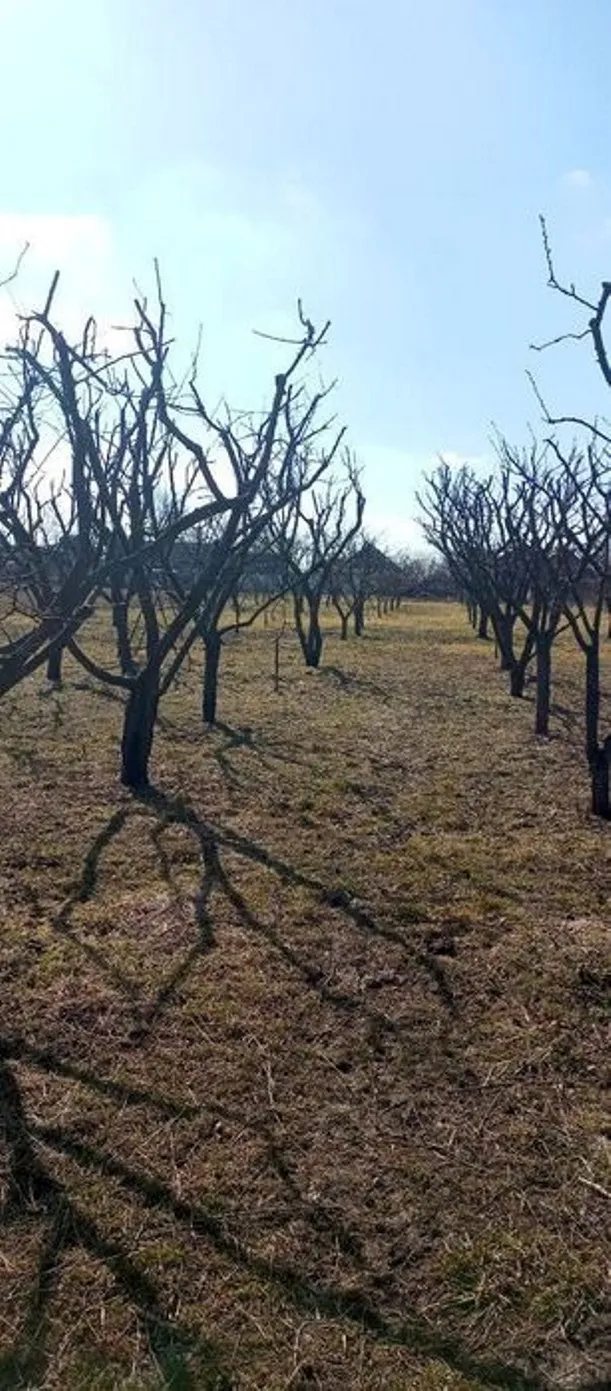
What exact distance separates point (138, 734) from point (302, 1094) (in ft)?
13.4

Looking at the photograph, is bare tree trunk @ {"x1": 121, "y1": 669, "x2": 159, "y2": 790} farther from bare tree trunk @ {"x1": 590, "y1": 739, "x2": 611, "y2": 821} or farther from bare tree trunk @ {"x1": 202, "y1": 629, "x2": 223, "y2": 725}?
bare tree trunk @ {"x1": 590, "y1": 739, "x2": 611, "y2": 821}

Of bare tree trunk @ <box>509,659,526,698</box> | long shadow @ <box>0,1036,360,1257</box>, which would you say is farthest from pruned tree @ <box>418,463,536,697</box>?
long shadow @ <box>0,1036,360,1257</box>

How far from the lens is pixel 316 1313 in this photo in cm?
197

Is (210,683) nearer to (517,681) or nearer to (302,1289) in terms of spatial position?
(517,681)

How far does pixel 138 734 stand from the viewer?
655 centimetres

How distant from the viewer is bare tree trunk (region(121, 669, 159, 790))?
21.3 feet

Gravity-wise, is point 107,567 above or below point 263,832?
above

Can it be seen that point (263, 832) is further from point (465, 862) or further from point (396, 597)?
point (396, 597)

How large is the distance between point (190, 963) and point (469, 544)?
1274 centimetres

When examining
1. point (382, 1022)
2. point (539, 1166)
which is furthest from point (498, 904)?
point (539, 1166)

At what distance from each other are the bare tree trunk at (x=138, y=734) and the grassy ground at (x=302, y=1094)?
0.34 meters

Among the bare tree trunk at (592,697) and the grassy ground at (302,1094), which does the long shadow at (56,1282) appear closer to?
the grassy ground at (302,1094)

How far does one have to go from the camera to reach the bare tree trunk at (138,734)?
650cm

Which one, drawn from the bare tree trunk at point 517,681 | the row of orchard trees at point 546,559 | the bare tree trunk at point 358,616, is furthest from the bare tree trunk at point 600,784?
the bare tree trunk at point 358,616
